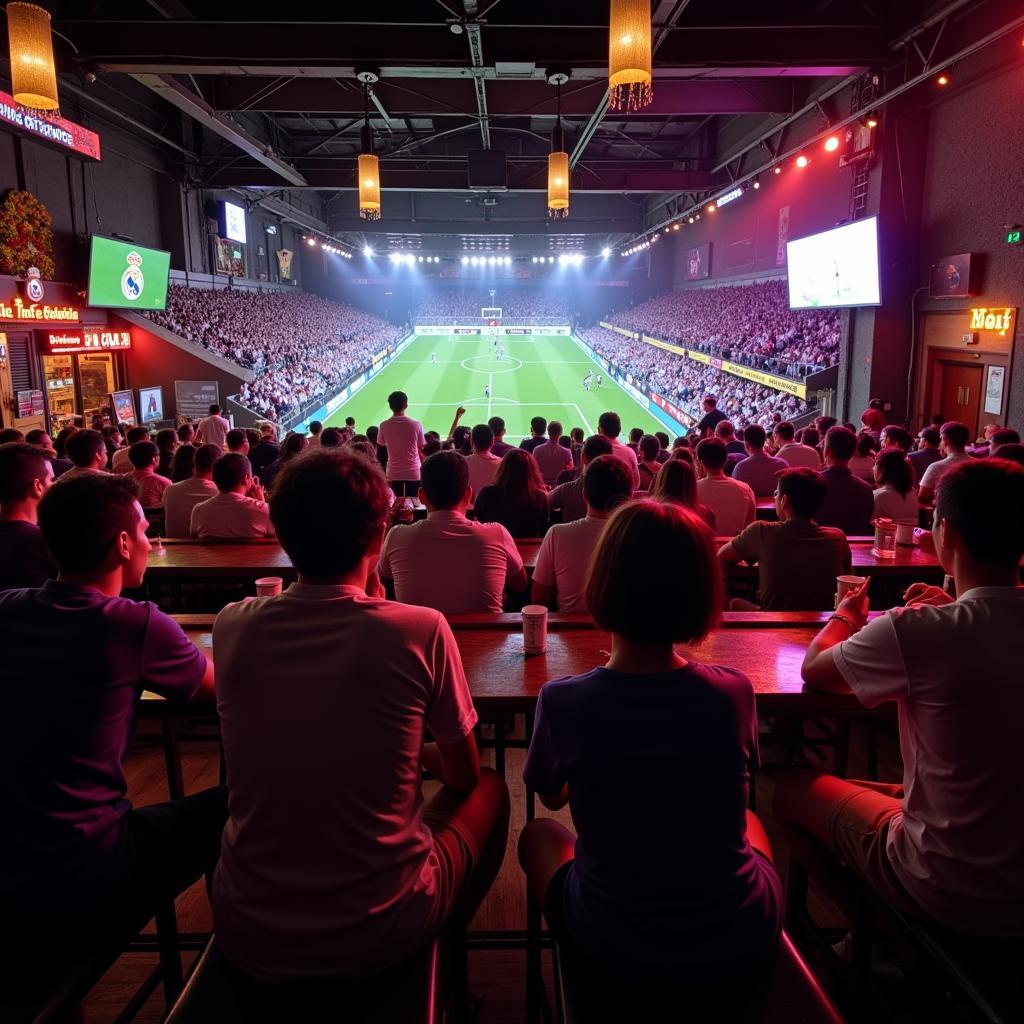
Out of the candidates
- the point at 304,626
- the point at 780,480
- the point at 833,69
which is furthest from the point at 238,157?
the point at 304,626

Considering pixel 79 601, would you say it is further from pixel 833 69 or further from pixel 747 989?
pixel 833 69

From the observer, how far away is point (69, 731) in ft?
5.57

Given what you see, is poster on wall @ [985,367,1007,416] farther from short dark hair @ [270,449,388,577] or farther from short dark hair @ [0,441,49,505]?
short dark hair @ [0,441,49,505]

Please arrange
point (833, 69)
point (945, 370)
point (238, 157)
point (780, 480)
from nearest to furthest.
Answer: point (780, 480) < point (833, 69) < point (945, 370) < point (238, 157)

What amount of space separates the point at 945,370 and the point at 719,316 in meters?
14.0

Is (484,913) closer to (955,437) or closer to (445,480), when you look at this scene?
(445,480)

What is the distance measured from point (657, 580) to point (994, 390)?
38.6 feet

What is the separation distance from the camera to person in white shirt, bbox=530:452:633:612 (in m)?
3.52

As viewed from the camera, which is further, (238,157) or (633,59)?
(238,157)

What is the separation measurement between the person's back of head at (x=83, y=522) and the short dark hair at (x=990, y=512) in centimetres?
225

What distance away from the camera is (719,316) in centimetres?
2577

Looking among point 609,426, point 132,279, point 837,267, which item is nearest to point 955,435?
point 609,426

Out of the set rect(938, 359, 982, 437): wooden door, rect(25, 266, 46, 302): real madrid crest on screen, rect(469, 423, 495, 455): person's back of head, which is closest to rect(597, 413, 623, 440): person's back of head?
rect(469, 423, 495, 455): person's back of head

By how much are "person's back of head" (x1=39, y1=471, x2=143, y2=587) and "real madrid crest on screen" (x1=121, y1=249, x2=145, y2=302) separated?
1743 centimetres
